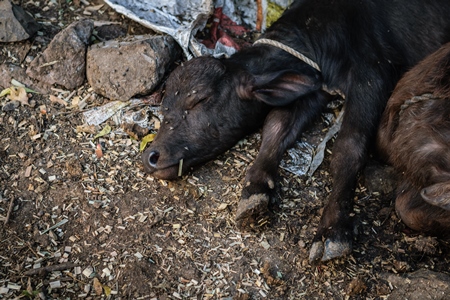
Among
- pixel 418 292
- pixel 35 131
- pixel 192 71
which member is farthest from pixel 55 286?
pixel 418 292

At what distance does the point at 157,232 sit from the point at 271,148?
1.21 m

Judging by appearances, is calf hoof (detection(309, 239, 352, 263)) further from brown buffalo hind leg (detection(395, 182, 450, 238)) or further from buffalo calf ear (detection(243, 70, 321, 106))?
buffalo calf ear (detection(243, 70, 321, 106))

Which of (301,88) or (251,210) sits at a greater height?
(301,88)

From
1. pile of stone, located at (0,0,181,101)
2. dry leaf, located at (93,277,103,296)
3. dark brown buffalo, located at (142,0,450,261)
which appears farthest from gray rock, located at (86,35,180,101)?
dry leaf, located at (93,277,103,296)

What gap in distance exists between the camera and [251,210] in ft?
15.4

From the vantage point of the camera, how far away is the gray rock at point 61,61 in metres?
5.78

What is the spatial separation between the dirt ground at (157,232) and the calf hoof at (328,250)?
0.08 metres

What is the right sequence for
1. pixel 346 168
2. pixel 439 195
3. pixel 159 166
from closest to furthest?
pixel 439 195
pixel 159 166
pixel 346 168

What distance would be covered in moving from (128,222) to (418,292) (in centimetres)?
211

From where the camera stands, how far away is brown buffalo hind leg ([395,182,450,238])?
4633mm

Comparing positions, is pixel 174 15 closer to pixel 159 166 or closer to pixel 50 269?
pixel 159 166

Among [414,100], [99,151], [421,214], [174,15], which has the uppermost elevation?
[414,100]

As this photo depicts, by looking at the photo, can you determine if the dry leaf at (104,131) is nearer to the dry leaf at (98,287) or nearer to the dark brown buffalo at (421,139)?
the dry leaf at (98,287)

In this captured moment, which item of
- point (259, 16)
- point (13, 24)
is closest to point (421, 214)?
point (259, 16)
